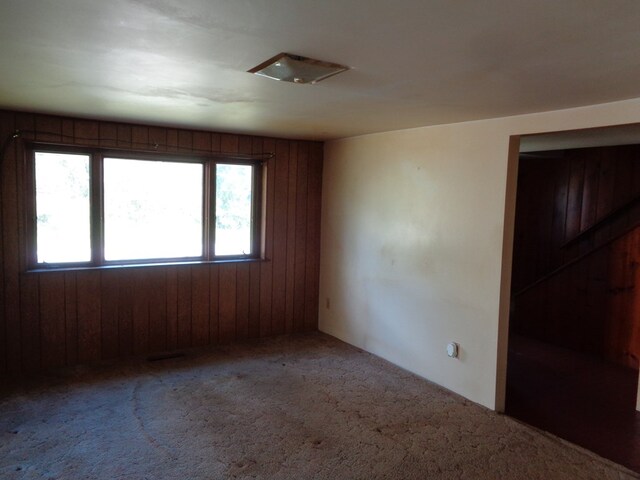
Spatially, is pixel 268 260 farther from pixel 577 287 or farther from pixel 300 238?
pixel 577 287

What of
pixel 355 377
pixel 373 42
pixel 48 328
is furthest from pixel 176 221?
pixel 373 42

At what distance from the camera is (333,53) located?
1903 millimetres

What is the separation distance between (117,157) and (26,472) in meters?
2.57

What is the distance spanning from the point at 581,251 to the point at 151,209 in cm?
478

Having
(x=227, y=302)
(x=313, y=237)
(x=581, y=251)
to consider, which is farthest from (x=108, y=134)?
(x=581, y=251)

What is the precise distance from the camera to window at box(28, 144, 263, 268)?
12.5 feet

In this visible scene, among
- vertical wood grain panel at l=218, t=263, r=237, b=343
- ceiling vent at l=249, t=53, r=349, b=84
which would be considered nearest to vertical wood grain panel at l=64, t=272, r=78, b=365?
vertical wood grain panel at l=218, t=263, r=237, b=343

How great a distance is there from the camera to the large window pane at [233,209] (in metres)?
Answer: 4.64

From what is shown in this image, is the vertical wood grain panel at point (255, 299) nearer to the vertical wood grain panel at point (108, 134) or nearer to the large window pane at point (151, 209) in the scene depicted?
the large window pane at point (151, 209)

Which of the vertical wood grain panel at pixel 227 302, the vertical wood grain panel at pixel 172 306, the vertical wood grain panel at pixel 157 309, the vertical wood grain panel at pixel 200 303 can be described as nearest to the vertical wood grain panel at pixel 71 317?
the vertical wood grain panel at pixel 157 309

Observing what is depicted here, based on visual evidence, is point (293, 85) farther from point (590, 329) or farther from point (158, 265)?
point (590, 329)

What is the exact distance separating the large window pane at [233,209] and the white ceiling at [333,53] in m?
1.47

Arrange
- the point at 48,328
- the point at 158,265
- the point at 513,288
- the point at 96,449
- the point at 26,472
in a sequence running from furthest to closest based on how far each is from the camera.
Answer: the point at 513,288, the point at 158,265, the point at 48,328, the point at 96,449, the point at 26,472

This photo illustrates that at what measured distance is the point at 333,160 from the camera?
4961 mm
